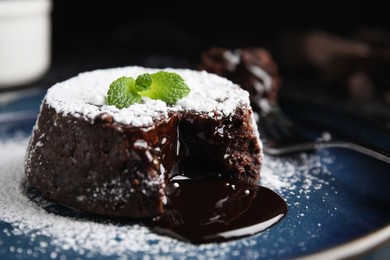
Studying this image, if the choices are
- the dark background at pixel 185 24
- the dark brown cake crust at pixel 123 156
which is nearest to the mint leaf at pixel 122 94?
the dark brown cake crust at pixel 123 156

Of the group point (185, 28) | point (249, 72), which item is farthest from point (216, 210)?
point (185, 28)

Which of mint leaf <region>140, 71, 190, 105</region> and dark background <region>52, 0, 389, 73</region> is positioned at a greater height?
mint leaf <region>140, 71, 190, 105</region>

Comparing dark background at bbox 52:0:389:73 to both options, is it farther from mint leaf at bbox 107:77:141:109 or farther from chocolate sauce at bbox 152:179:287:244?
chocolate sauce at bbox 152:179:287:244

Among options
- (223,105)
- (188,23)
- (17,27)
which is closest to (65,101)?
(223,105)

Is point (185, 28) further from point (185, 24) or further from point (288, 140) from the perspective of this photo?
point (288, 140)

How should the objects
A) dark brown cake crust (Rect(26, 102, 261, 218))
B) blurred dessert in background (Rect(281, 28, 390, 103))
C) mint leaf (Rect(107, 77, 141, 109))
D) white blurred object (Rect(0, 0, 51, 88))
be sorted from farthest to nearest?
1. blurred dessert in background (Rect(281, 28, 390, 103))
2. white blurred object (Rect(0, 0, 51, 88))
3. mint leaf (Rect(107, 77, 141, 109))
4. dark brown cake crust (Rect(26, 102, 261, 218))

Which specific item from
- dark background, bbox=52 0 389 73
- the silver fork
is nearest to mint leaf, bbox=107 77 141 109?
the silver fork

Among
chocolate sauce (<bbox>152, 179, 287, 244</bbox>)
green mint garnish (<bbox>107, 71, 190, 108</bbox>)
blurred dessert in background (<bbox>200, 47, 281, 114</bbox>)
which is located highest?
green mint garnish (<bbox>107, 71, 190, 108</bbox>)

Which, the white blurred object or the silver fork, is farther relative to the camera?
the white blurred object

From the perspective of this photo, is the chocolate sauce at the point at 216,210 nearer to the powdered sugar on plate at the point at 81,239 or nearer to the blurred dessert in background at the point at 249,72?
the powdered sugar on plate at the point at 81,239
